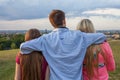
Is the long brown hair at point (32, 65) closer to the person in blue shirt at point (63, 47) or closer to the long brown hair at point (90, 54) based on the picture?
the person in blue shirt at point (63, 47)

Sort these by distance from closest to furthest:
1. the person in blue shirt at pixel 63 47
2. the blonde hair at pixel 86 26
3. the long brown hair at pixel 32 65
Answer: the person in blue shirt at pixel 63 47 < the long brown hair at pixel 32 65 < the blonde hair at pixel 86 26

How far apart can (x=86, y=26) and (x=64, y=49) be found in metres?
0.51

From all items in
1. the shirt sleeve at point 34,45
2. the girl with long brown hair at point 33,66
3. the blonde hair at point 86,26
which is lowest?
the girl with long brown hair at point 33,66

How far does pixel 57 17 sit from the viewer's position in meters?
4.89

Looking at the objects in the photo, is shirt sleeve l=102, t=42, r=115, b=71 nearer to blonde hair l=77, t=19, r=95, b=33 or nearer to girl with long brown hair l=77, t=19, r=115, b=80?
girl with long brown hair l=77, t=19, r=115, b=80

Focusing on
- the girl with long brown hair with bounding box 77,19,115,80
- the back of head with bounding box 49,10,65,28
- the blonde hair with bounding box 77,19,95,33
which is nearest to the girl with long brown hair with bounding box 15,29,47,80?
the back of head with bounding box 49,10,65,28

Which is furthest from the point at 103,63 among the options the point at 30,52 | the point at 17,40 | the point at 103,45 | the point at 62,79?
the point at 17,40

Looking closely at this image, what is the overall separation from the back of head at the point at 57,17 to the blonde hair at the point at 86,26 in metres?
0.34

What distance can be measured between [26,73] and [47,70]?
0.30m

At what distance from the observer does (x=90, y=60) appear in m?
4.95

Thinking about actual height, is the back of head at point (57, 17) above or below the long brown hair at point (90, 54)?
above

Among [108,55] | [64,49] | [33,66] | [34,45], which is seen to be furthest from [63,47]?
[108,55]

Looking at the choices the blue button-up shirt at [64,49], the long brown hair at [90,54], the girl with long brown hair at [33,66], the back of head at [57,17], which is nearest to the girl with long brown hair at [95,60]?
the long brown hair at [90,54]

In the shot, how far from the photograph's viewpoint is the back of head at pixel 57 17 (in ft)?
16.0
